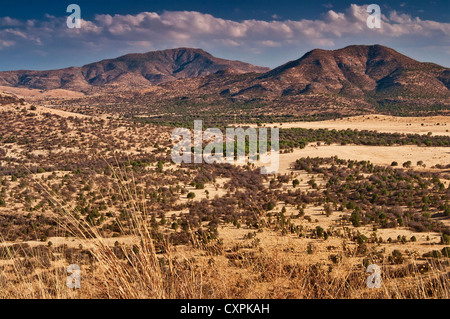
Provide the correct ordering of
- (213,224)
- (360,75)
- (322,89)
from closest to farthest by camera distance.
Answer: (213,224)
(322,89)
(360,75)

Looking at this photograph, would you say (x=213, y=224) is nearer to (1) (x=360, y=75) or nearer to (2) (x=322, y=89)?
(2) (x=322, y=89)

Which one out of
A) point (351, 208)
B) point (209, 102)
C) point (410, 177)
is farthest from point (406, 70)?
point (351, 208)

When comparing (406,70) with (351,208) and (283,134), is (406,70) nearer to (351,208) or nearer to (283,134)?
(283,134)

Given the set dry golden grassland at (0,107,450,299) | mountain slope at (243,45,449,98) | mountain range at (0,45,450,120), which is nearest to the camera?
dry golden grassland at (0,107,450,299)

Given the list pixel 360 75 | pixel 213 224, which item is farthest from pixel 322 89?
pixel 213 224

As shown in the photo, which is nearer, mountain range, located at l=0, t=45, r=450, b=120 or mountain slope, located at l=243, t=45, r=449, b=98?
mountain range, located at l=0, t=45, r=450, b=120

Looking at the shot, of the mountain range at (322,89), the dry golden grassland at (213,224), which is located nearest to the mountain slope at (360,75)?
the mountain range at (322,89)

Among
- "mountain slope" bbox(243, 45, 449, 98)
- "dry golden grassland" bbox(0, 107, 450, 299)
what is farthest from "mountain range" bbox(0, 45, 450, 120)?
"dry golden grassland" bbox(0, 107, 450, 299)

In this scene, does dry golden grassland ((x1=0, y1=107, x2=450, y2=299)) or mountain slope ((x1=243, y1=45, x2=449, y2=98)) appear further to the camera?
mountain slope ((x1=243, y1=45, x2=449, y2=98))

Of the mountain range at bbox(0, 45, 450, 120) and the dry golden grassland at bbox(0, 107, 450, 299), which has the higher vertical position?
the mountain range at bbox(0, 45, 450, 120)

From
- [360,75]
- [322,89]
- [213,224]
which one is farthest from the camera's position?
[360,75]

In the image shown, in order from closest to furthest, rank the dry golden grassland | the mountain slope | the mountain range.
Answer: the dry golden grassland → the mountain range → the mountain slope

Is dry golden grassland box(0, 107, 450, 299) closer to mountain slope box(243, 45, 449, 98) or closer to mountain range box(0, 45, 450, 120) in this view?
mountain range box(0, 45, 450, 120)
